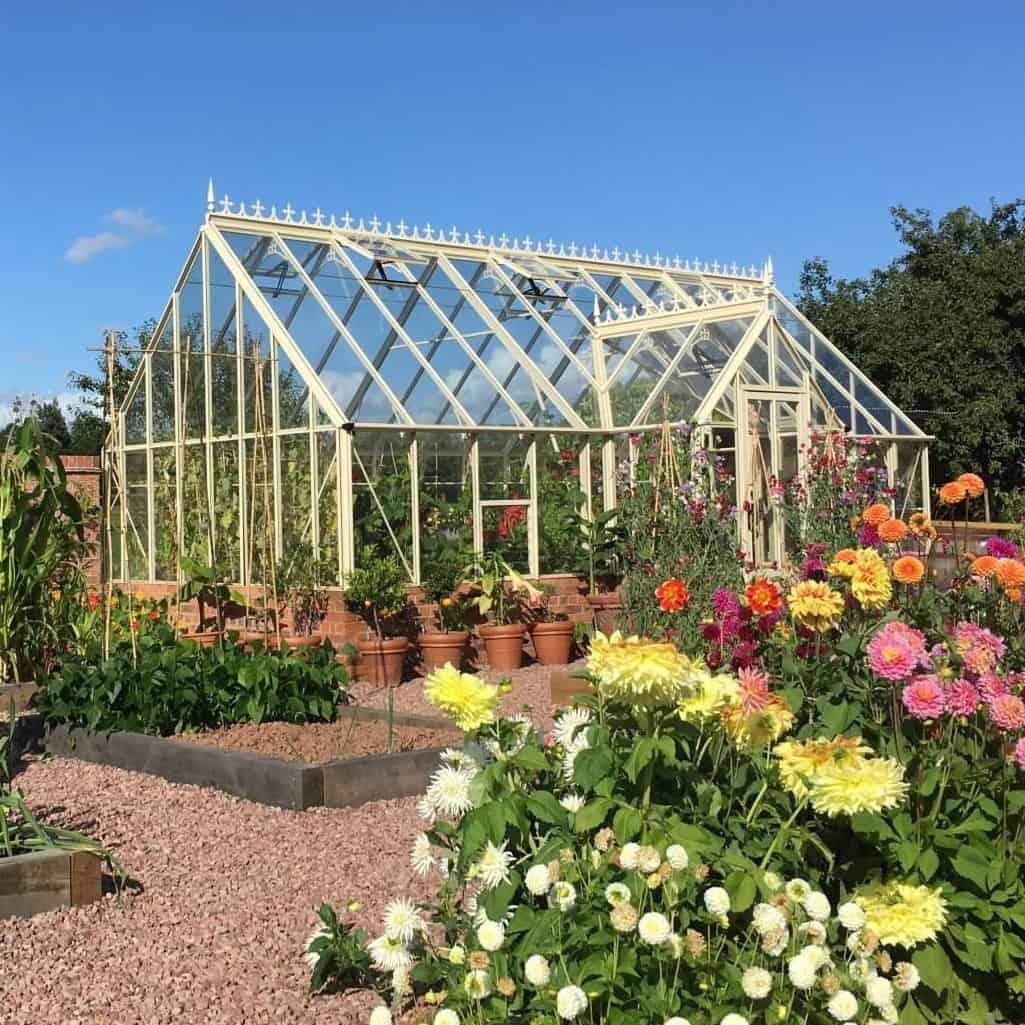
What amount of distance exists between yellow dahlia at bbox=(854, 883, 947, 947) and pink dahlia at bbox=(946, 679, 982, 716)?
408mm

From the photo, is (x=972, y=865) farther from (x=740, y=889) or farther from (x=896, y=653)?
(x=740, y=889)

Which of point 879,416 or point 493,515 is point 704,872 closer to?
point 493,515

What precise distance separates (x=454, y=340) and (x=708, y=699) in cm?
1022

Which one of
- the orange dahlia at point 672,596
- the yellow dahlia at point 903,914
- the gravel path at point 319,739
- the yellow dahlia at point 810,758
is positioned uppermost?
the orange dahlia at point 672,596

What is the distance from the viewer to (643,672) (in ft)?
8.80

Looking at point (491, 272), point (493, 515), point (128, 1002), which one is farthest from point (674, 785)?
point (491, 272)

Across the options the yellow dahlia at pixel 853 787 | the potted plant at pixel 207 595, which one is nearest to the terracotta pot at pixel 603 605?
the potted plant at pixel 207 595

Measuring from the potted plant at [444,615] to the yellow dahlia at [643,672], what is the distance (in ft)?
27.3

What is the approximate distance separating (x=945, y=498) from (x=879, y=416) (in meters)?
10.5

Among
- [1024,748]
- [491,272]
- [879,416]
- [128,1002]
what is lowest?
[128,1002]

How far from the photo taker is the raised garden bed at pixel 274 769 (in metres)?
5.88

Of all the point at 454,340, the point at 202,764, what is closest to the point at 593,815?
the point at 202,764

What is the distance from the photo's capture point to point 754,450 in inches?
499

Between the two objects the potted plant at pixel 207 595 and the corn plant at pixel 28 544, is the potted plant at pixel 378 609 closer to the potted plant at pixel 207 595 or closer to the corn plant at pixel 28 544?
the potted plant at pixel 207 595
